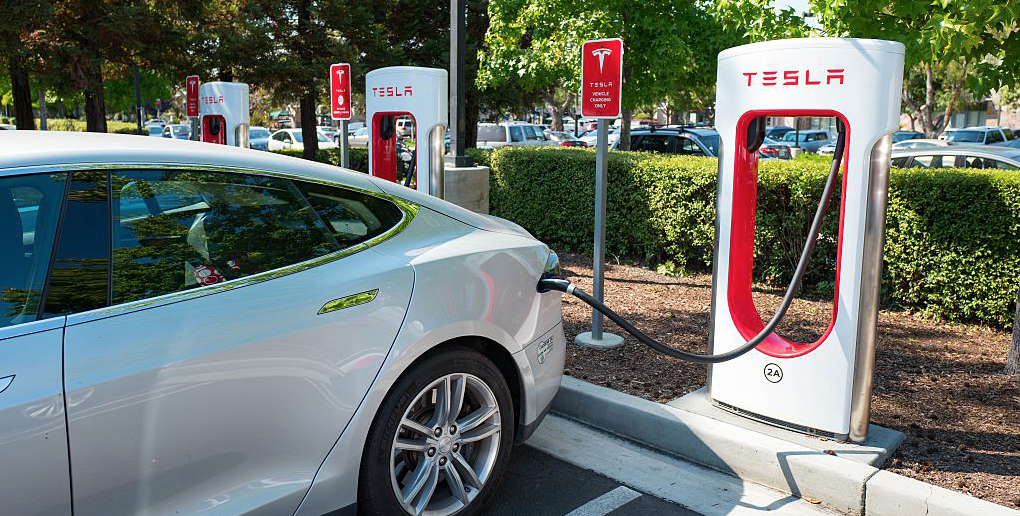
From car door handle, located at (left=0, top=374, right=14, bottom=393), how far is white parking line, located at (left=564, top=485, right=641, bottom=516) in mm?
2368

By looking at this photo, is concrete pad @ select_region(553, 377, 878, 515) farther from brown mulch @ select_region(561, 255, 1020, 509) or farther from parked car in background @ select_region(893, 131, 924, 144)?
parked car in background @ select_region(893, 131, 924, 144)

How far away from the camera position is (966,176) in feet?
22.3

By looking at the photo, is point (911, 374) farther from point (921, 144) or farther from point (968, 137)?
point (968, 137)

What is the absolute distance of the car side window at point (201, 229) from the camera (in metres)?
2.80

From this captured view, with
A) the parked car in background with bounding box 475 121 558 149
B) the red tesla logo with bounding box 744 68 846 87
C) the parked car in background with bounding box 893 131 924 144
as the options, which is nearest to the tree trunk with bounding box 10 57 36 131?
the parked car in background with bounding box 475 121 558 149

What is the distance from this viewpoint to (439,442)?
3.52 metres

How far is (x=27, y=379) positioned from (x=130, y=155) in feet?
2.82

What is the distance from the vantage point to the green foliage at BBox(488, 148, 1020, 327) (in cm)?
670

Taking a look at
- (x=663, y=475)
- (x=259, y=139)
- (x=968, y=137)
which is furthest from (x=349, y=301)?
(x=259, y=139)

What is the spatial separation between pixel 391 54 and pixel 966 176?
50.7 ft

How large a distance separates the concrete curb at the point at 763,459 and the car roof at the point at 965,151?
26.6 ft

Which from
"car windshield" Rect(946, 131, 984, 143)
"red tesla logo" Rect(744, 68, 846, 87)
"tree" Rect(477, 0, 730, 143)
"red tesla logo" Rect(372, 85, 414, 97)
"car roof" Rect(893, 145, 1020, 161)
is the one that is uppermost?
"tree" Rect(477, 0, 730, 143)

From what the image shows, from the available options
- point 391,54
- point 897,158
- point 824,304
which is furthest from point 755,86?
point 391,54

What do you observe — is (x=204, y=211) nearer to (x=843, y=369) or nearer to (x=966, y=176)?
(x=843, y=369)
